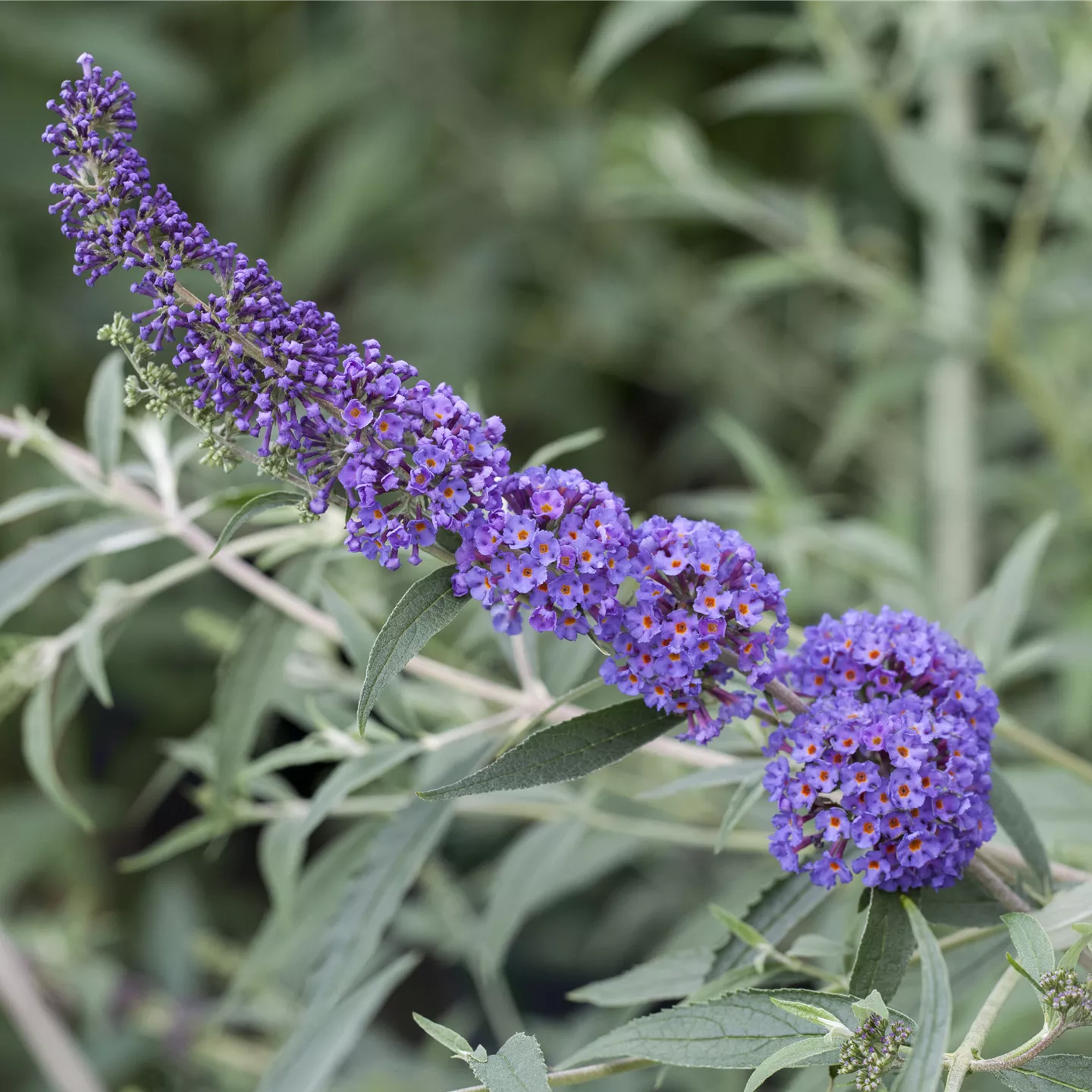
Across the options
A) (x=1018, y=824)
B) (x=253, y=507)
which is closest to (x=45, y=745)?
(x=253, y=507)

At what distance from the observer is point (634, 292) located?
3.38m

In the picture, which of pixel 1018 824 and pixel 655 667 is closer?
pixel 655 667

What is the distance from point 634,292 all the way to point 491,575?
2.55 metres

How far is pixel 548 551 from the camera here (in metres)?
0.93

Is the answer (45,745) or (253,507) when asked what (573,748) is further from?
(45,745)

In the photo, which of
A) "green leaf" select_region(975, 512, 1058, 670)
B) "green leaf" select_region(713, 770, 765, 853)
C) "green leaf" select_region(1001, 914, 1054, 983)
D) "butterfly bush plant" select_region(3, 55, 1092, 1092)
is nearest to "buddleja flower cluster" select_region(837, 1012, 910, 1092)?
"butterfly bush plant" select_region(3, 55, 1092, 1092)

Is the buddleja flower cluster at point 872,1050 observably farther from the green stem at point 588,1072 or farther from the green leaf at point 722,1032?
the green stem at point 588,1072

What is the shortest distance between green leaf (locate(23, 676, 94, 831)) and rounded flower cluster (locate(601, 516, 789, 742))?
2.37ft

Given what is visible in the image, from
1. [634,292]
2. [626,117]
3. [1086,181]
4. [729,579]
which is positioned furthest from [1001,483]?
[729,579]

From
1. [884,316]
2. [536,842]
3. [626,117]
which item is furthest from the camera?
[626,117]

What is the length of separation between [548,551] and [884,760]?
330 millimetres

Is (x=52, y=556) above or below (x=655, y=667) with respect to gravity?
above

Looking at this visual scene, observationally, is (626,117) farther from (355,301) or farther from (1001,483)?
(1001,483)

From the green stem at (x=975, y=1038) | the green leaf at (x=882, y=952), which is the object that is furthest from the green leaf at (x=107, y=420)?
the green stem at (x=975, y=1038)
